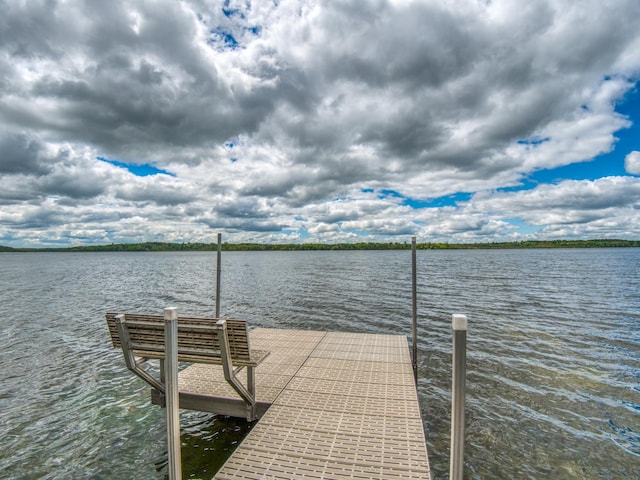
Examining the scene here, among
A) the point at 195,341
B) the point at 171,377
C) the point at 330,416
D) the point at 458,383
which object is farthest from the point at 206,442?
the point at 458,383

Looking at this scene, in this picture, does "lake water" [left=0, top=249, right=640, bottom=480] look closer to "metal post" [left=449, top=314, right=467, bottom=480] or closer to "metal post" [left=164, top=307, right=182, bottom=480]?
"metal post" [left=164, top=307, right=182, bottom=480]

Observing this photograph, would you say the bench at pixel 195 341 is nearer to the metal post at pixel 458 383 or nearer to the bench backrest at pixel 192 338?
the bench backrest at pixel 192 338

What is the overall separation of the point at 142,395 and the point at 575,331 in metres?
16.2

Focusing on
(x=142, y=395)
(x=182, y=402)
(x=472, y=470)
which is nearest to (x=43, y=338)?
(x=142, y=395)

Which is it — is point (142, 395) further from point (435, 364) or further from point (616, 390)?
point (616, 390)

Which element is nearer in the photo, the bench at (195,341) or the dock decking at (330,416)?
the dock decking at (330,416)

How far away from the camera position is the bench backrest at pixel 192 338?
525 cm

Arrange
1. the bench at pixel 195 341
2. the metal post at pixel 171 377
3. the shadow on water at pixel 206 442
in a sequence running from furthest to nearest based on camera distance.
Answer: the shadow on water at pixel 206 442 < the bench at pixel 195 341 < the metal post at pixel 171 377

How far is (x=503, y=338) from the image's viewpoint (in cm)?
1345

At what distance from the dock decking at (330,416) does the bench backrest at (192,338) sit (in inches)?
48.2

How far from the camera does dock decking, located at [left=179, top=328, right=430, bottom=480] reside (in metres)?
4.37

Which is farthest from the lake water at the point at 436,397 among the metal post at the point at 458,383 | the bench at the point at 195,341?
the metal post at the point at 458,383

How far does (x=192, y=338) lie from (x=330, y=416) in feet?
8.38

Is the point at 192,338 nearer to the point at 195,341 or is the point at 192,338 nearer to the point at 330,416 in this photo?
the point at 195,341
